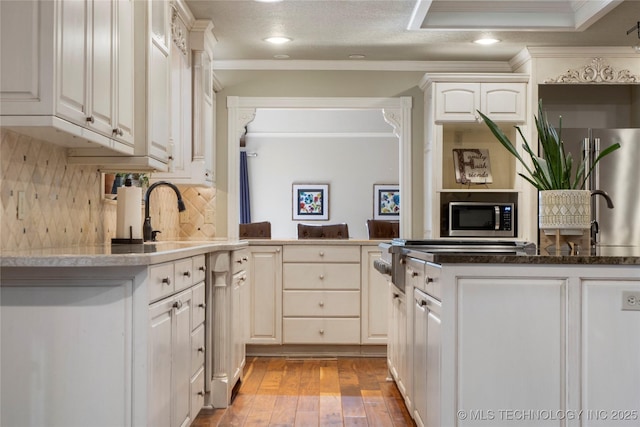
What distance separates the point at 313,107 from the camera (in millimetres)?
5508

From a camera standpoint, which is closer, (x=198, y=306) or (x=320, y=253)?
(x=198, y=306)

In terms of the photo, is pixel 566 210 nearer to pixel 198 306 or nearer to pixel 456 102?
pixel 198 306

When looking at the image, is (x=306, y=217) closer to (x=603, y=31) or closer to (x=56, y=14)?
(x=603, y=31)

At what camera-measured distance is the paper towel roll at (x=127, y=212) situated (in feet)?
10.3

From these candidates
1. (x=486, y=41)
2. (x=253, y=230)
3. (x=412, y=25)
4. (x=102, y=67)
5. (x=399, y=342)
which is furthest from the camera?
(x=253, y=230)

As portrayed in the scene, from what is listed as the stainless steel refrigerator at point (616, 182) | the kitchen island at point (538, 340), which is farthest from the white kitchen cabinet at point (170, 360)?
the stainless steel refrigerator at point (616, 182)

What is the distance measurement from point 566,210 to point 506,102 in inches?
101

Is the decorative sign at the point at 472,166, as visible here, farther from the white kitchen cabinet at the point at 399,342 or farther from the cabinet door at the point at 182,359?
the cabinet door at the point at 182,359

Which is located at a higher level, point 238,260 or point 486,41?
point 486,41

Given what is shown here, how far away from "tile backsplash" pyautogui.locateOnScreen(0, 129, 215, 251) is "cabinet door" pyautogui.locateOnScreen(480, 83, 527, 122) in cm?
290

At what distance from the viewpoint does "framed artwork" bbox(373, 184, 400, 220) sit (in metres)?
10.7

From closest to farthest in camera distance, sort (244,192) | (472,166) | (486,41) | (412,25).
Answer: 1. (412,25)
2. (486,41)
3. (472,166)
4. (244,192)

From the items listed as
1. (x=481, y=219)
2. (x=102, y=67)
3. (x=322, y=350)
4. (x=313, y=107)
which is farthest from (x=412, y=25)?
(x=322, y=350)

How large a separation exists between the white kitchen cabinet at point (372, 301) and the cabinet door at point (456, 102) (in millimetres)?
1149
